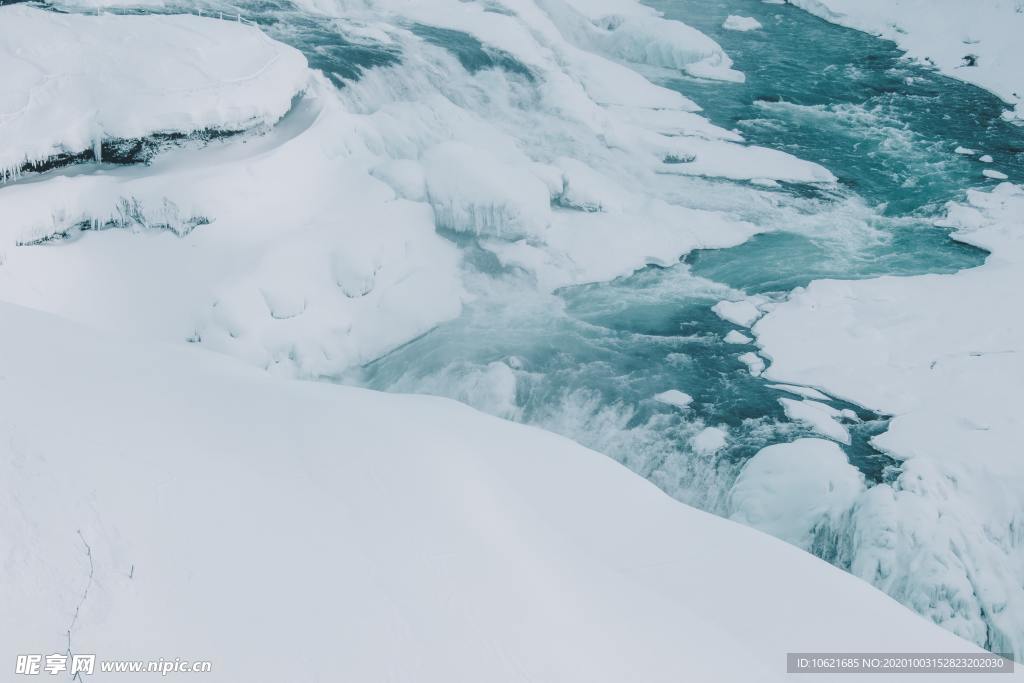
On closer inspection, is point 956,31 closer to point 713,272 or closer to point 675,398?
point 713,272

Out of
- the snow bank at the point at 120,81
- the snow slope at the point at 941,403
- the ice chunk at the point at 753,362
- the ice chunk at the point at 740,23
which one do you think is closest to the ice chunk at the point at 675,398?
the ice chunk at the point at 753,362

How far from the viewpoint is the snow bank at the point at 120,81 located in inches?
465

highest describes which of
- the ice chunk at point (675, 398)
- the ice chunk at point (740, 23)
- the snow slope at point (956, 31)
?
the snow slope at point (956, 31)

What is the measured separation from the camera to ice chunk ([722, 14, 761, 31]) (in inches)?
1140

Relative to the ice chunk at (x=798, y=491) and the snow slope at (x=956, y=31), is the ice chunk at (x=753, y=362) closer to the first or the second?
the ice chunk at (x=798, y=491)

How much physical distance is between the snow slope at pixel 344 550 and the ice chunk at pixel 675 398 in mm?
3724

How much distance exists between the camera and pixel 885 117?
73.7 ft

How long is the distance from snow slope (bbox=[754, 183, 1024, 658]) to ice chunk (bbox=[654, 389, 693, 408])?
1668 millimetres

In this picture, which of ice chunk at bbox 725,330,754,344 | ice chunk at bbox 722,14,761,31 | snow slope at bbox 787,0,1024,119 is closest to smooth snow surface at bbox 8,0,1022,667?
ice chunk at bbox 725,330,754,344

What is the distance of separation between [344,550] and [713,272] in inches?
461

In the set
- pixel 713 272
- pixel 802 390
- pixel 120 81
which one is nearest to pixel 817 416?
pixel 802 390

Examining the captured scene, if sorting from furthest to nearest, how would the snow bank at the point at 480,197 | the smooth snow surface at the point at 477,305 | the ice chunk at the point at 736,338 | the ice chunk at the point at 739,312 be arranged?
the snow bank at the point at 480,197
the ice chunk at the point at 739,312
the ice chunk at the point at 736,338
the smooth snow surface at the point at 477,305

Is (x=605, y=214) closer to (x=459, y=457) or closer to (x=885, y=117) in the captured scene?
(x=459, y=457)

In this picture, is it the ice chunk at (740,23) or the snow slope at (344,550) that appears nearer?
the snow slope at (344,550)
